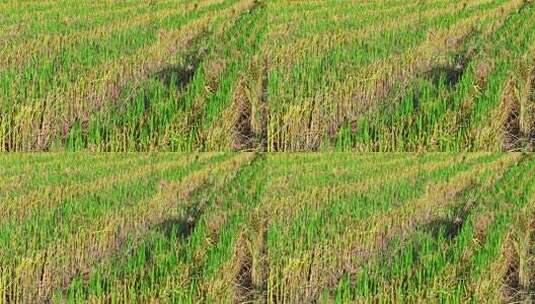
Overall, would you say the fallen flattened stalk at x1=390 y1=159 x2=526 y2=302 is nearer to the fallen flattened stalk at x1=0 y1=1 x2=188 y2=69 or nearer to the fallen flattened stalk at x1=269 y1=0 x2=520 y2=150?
the fallen flattened stalk at x1=269 y1=0 x2=520 y2=150

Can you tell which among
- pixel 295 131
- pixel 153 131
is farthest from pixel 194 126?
pixel 295 131

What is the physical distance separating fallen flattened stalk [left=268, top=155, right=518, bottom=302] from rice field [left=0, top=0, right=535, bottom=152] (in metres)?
0.16

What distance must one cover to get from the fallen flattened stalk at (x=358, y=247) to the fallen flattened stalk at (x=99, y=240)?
433mm

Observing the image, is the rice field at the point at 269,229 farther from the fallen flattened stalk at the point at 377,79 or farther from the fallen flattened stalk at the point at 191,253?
the fallen flattened stalk at the point at 377,79

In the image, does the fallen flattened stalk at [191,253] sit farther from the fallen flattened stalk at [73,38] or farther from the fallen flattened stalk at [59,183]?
the fallen flattened stalk at [73,38]

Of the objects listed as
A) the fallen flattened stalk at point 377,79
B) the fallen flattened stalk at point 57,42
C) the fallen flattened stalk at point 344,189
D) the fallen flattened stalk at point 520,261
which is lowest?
the fallen flattened stalk at point 520,261

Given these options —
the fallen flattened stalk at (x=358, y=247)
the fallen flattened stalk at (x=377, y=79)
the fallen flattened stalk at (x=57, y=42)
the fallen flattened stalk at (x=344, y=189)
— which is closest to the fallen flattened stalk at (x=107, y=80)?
the fallen flattened stalk at (x=57, y=42)

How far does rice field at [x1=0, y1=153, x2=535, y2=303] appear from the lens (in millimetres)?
3139

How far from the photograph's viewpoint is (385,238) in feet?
10.4

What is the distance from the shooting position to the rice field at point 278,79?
313 cm

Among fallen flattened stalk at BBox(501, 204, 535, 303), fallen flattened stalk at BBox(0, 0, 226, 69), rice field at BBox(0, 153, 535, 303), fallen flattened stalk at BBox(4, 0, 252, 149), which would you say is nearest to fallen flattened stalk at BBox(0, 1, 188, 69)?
fallen flattened stalk at BBox(0, 0, 226, 69)

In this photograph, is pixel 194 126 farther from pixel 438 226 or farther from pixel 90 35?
pixel 438 226

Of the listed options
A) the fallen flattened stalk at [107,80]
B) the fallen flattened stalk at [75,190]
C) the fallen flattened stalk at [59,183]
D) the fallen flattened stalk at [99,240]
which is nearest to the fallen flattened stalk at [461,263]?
the fallen flattened stalk at [99,240]

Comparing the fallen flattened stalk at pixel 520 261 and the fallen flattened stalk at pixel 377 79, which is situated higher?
the fallen flattened stalk at pixel 377 79
